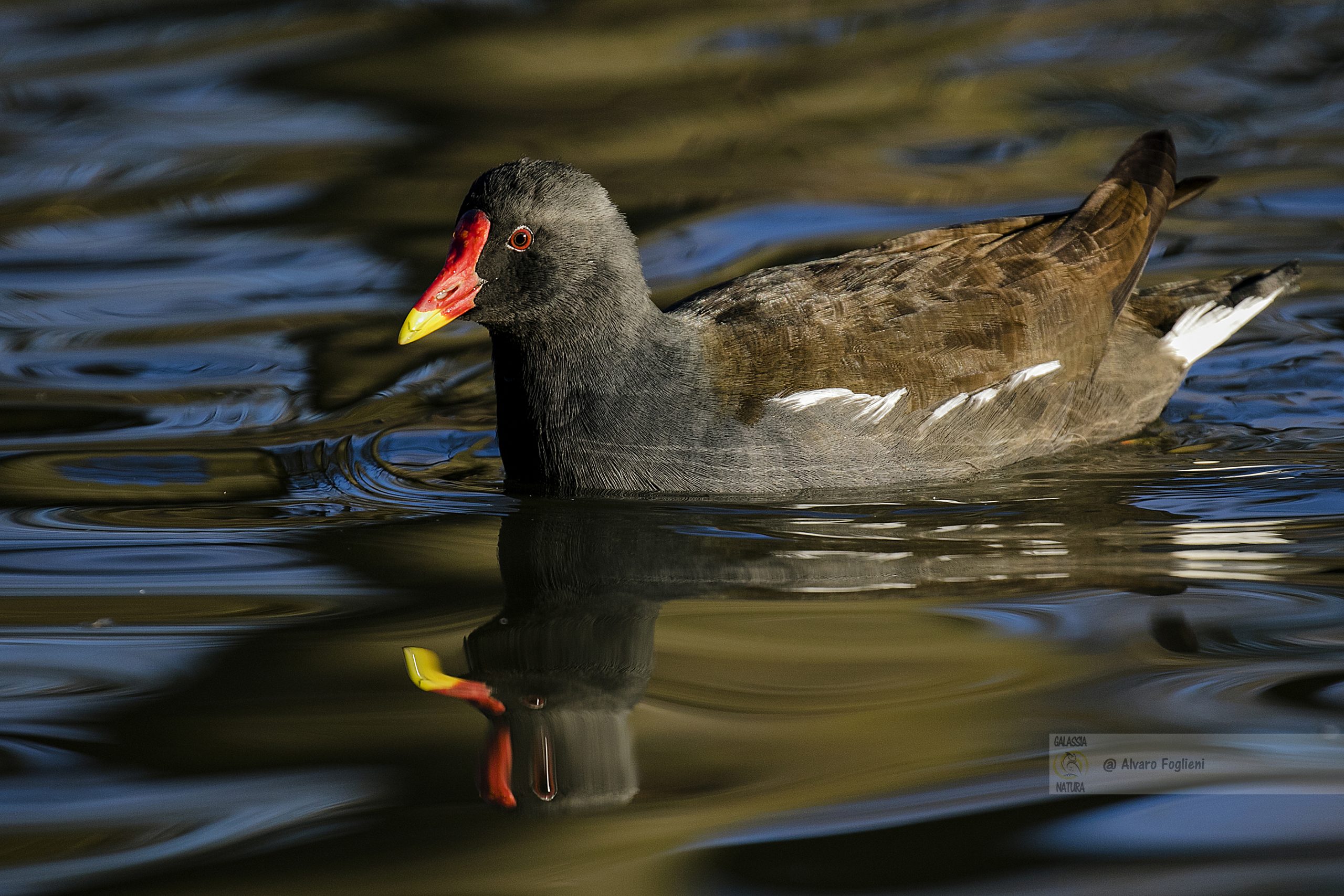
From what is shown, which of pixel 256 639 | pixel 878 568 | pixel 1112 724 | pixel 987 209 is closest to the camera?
pixel 1112 724

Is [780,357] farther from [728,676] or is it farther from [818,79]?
[818,79]

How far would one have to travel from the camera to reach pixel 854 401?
5098 mm

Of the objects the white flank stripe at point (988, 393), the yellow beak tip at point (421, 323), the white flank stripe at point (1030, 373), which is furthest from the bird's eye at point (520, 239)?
the white flank stripe at point (1030, 373)

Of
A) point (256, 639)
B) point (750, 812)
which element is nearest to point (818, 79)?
point (256, 639)

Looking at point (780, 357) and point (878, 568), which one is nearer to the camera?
point (878, 568)

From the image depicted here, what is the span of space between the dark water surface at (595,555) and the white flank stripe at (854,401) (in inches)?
10.6

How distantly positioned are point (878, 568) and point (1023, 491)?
3.16 ft

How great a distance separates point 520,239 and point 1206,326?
2.68 meters

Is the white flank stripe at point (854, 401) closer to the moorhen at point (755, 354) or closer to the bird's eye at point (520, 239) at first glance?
the moorhen at point (755, 354)

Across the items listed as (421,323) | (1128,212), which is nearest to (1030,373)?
(1128,212)

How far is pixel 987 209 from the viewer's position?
26.8 ft

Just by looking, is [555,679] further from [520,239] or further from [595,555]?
[520,239]

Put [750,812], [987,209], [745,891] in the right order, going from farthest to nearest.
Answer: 1. [987,209]
2. [750,812]
3. [745,891]

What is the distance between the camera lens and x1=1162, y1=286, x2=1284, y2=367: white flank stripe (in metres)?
5.95
